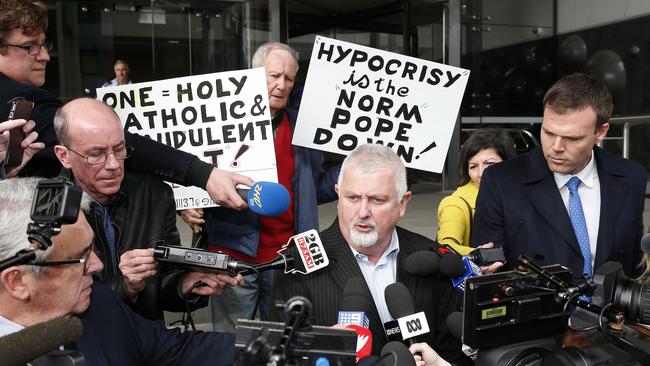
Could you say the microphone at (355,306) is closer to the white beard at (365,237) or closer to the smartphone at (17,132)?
the white beard at (365,237)

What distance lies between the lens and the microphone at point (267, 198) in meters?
2.53

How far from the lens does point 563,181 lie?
2795 millimetres

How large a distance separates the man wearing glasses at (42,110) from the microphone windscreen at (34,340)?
1587 mm

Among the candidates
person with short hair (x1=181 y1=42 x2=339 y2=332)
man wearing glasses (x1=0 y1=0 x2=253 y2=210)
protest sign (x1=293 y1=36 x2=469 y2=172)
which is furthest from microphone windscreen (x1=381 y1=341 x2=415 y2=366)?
protest sign (x1=293 y1=36 x2=469 y2=172)

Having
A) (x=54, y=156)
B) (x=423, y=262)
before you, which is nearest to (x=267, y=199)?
(x=423, y=262)

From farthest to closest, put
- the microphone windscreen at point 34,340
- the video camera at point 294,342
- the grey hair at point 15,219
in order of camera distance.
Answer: the grey hair at point 15,219, the video camera at point 294,342, the microphone windscreen at point 34,340

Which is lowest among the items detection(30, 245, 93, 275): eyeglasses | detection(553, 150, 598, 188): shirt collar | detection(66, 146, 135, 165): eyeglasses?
detection(30, 245, 93, 275): eyeglasses

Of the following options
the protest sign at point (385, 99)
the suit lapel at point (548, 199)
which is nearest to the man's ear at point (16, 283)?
the suit lapel at point (548, 199)

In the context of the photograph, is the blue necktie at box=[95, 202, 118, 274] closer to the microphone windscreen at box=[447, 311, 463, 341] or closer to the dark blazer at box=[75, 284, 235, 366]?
the dark blazer at box=[75, 284, 235, 366]

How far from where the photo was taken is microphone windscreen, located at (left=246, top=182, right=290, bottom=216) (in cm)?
253

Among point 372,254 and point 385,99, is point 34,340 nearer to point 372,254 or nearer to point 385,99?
point 372,254

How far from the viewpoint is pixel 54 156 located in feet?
8.52

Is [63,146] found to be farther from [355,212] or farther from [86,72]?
[86,72]

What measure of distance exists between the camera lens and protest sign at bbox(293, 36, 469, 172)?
1859 millimetres
